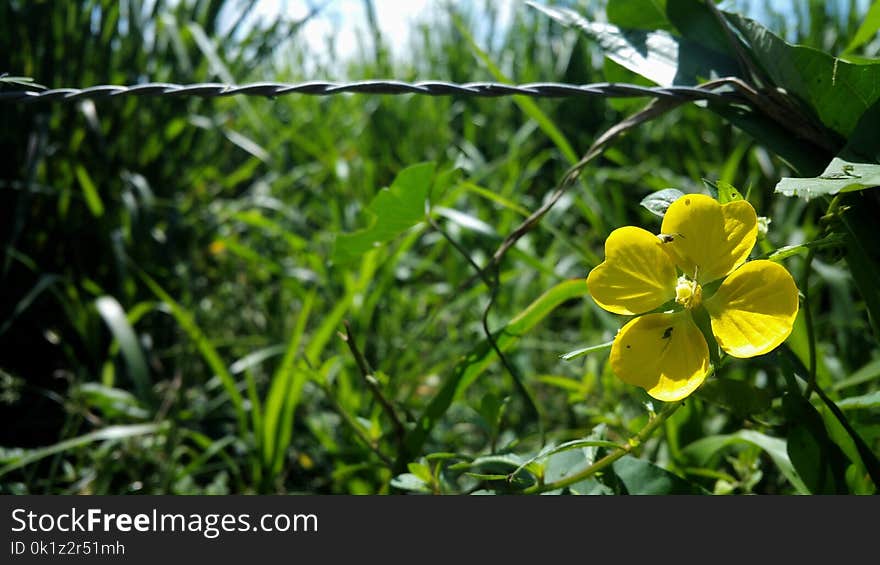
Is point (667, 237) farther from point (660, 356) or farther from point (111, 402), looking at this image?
point (111, 402)

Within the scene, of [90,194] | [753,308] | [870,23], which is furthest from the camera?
[90,194]

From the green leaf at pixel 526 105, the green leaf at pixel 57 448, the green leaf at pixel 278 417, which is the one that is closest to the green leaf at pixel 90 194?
the green leaf at pixel 57 448

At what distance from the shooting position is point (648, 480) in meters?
0.75

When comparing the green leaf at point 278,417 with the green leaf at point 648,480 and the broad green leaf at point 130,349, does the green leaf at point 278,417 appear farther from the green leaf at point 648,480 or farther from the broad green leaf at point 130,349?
the green leaf at point 648,480

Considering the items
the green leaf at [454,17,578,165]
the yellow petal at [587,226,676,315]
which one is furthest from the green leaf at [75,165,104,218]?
the yellow petal at [587,226,676,315]

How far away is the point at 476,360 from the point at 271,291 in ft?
3.44

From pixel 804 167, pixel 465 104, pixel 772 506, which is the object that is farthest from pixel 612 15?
pixel 465 104

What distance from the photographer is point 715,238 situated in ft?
1.75

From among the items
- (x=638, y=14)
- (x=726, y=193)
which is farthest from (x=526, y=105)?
(x=726, y=193)

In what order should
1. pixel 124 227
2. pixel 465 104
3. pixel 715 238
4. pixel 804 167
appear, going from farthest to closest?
pixel 465 104, pixel 124 227, pixel 804 167, pixel 715 238

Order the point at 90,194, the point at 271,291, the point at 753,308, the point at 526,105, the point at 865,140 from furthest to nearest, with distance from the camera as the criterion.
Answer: the point at 271,291
the point at 90,194
the point at 526,105
the point at 865,140
the point at 753,308

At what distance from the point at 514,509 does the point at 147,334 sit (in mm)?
1201

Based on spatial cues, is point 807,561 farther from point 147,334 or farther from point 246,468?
point 147,334

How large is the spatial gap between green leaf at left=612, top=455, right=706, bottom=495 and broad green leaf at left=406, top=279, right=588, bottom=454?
174 millimetres
